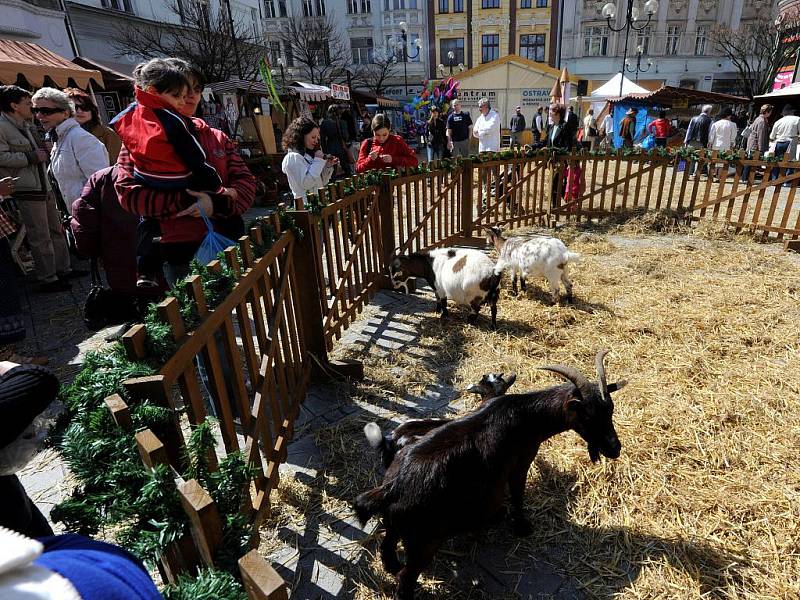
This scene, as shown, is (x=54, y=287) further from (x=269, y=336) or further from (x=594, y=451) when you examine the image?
(x=594, y=451)

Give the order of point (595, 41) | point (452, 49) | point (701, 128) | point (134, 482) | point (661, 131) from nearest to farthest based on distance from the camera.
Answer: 1. point (134, 482)
2. point (701, 128)
3. point (661, 131)
4. point (595, 41)
5. point (452, 49)

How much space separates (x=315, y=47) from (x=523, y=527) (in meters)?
41.3

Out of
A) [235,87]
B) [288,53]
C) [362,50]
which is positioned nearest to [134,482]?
[235,87]

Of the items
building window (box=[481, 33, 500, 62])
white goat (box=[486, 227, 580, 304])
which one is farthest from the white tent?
building window (box=[481, 33, 500, 62])

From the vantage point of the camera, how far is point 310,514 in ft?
8.42

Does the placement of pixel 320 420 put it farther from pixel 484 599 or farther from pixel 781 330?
pixel 781 330

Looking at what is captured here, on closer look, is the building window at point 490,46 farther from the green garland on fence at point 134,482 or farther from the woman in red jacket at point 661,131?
the green garland on fence at point 134,482

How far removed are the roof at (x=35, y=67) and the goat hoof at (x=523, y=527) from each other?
9.67 m

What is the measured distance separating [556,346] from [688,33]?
4752 centimetres

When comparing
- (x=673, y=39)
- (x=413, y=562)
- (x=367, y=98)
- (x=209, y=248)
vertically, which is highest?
(x=673, y=39)

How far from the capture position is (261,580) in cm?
94

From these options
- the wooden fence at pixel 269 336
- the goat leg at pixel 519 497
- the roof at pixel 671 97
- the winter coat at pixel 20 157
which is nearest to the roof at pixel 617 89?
the roof at pixel 671 97

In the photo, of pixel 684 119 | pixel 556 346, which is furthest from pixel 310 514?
pixel 684 119

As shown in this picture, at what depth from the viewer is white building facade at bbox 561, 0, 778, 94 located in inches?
1489
